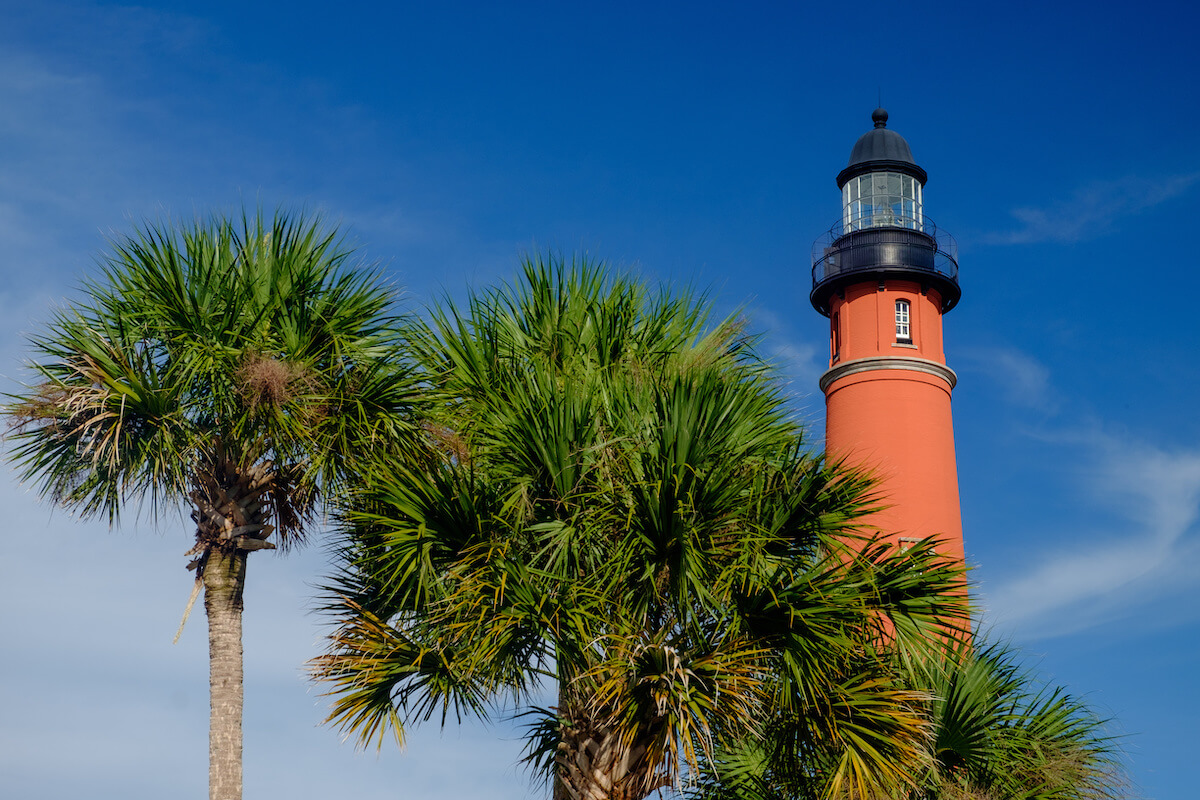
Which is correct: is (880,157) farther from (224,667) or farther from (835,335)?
(224,667)

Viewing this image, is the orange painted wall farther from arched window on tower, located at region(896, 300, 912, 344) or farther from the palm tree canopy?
the palm tree canopy

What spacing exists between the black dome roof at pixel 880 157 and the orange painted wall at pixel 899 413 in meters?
2.68

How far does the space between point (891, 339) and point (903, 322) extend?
0.66 metres

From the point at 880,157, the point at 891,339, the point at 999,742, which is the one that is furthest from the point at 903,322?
the point at 999,742

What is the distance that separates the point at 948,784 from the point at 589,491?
4.50 meters

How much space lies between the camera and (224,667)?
40.7ft

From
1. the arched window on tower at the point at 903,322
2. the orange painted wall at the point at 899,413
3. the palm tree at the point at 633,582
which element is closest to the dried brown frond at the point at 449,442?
the palm tree at the point at 633,582

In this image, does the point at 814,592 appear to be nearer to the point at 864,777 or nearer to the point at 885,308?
the point at 864,777

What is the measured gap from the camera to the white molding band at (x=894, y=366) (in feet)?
83.7

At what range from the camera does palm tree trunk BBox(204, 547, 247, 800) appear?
12070mm

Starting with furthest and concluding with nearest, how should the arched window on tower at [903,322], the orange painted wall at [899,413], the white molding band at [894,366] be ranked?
the arched window on tower at [903,322], the white molding band at [894,366], the orange painted wall at [899,413]

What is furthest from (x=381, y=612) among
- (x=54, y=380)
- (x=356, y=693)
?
(x=54, y=380)

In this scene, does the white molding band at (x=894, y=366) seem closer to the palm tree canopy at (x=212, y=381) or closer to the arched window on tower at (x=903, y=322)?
the arched window on tower at (x=903, y=322)

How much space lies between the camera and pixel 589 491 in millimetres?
11305
